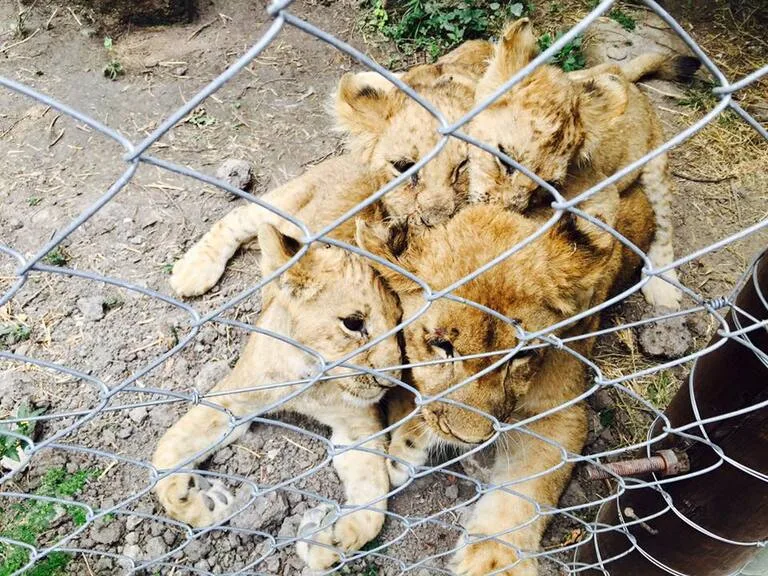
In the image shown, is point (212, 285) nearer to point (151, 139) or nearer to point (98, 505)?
point (98, 505)

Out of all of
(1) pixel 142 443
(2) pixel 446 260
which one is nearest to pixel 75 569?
(1) pixel 142 443

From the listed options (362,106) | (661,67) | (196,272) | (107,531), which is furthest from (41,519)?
(661,67)

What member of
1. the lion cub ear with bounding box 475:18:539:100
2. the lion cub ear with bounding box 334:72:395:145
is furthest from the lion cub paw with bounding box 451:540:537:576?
the lion cub ear with bounding box 475:18:539:100

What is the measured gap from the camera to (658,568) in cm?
191

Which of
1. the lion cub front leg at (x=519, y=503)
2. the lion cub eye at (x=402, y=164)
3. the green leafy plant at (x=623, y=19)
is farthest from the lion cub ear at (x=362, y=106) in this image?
the green leafy plant at (x=623, y=19)

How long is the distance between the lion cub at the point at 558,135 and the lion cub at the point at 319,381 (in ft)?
1.79

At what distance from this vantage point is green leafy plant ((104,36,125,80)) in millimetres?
3830

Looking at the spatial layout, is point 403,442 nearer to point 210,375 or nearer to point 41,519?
point 210,375

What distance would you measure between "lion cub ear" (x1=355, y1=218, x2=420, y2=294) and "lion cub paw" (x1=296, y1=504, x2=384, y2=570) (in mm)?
772

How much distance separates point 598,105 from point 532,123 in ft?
1.33

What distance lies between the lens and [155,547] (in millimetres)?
2318

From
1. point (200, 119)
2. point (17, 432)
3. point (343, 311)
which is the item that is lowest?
point (17, 432)

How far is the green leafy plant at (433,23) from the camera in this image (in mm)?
4176

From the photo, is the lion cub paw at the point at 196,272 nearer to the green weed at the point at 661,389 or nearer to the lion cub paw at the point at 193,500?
the lion cub paw at the point at 193,500
